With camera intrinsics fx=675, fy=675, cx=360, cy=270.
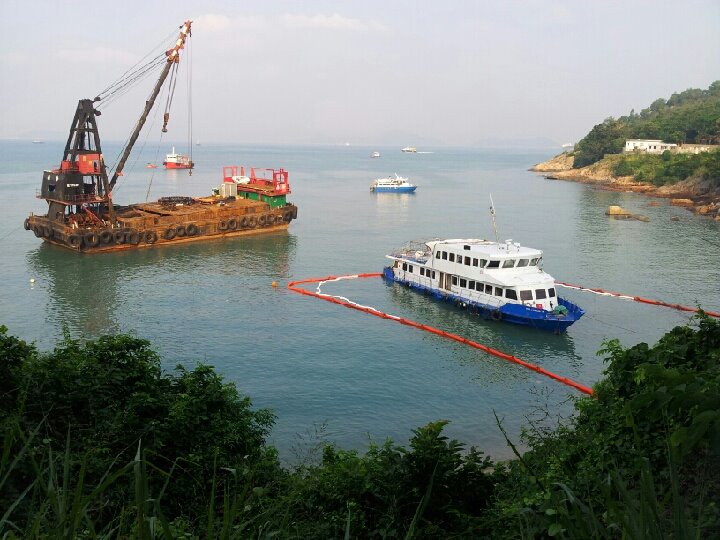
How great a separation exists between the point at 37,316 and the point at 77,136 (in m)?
23.7

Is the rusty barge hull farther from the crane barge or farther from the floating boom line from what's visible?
the floating boom line

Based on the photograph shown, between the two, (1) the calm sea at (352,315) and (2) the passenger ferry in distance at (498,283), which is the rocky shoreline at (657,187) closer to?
(1) the calm sea at (352,315)

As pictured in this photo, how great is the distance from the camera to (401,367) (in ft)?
88.8

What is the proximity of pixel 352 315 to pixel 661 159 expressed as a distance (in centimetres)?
9081

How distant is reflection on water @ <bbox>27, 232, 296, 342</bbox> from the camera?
114 feet

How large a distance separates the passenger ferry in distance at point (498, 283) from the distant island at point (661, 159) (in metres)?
45.7

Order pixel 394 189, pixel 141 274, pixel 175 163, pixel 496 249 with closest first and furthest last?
pixel 496 249, pixel 141 274, pixel 394 189, pixel 175 163

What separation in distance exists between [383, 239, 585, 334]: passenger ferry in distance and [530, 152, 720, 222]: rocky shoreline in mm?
43693

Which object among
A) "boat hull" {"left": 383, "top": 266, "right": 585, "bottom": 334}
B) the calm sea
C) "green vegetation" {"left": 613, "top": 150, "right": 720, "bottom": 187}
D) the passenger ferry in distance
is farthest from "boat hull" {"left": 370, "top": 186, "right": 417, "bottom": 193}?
"boat hull" {"left": 383, "top": 266, "right": 585, "bottom": 334}

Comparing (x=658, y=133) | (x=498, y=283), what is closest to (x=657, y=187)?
(x=658, y=133)

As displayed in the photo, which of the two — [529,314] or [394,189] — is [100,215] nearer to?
[529,314]

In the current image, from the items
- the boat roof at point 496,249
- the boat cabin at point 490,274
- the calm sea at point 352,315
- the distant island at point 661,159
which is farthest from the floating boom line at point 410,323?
the distant island at point 661,159

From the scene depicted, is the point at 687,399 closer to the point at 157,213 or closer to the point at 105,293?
the point at 105,293

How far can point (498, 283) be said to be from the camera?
32562mm
